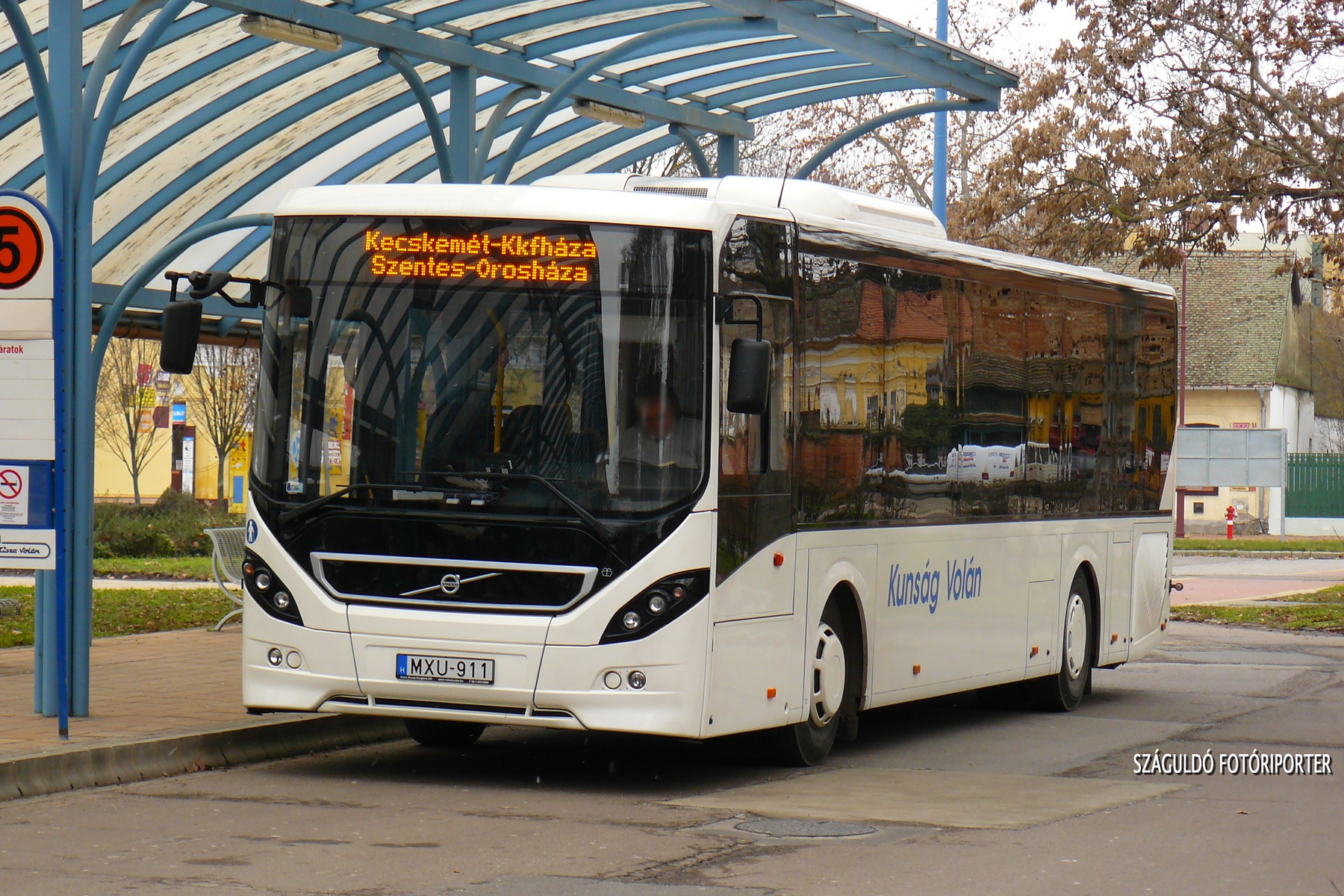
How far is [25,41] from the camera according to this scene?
10555 mm

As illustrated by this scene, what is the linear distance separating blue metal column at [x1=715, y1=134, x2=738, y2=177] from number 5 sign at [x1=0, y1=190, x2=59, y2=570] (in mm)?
9542

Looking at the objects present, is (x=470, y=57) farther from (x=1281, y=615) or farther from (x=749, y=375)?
(x=1281, y=615)

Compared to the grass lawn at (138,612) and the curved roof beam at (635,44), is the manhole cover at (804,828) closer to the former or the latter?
the curved roof beam at (635,44)

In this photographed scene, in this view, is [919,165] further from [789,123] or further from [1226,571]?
[1226,571]

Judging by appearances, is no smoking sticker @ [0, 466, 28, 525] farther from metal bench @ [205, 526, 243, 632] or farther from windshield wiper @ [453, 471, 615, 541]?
metal bench @ [205, 526, 243, 632]

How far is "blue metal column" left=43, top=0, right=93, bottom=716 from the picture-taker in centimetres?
1066

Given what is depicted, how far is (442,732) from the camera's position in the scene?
37.2 feet

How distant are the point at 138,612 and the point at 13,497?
9.73 meters

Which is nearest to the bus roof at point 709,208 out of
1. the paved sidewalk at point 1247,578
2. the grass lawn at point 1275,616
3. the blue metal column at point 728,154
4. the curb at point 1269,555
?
the blue metal column at point 728,154

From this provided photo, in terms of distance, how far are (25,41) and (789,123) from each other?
29942mm

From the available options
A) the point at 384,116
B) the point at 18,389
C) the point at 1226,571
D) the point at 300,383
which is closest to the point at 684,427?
the point at 300,383

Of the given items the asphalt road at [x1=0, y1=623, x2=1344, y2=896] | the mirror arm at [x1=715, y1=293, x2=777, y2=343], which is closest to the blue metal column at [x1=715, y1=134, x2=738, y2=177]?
the asphalt road at [x1=0, y1=623, x2=1344, y2=896]

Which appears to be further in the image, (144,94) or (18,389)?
(144,94)

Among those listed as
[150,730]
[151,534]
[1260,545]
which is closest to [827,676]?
[150,730]
